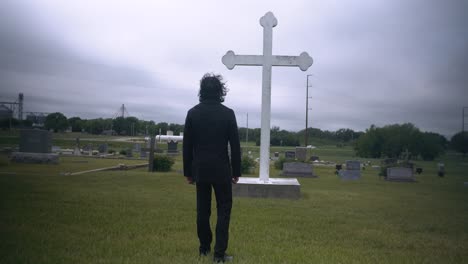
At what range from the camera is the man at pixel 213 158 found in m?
3.99

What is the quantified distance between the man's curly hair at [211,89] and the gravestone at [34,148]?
17.6 m

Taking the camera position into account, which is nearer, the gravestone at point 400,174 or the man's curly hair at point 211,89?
the man's curly hair at point 211,89

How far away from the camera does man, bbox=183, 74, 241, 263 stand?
3988mm

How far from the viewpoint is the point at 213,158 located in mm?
3988

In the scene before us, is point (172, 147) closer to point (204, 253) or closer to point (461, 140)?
point (461, 140)

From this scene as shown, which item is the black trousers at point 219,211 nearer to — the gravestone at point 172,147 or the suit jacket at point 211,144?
the suit jacket at point 211,144

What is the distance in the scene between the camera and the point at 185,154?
13.8 ft

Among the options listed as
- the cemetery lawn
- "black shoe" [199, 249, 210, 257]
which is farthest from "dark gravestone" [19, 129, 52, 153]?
"black shoe" [199, 249, 210, 257]

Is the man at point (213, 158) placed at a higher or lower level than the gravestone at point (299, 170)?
higher

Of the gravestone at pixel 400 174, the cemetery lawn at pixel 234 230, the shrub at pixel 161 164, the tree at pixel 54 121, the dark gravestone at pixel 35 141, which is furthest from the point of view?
the tree at pixel 54 121

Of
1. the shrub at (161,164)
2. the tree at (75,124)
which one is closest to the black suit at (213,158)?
the shrub at (161,164)

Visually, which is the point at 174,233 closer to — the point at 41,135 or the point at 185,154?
the point at 185,154

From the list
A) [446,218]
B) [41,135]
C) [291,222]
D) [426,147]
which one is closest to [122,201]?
Result: [291,222]

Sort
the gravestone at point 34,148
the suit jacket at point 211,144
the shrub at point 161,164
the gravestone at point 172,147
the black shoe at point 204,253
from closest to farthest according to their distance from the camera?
the suit jacket at point 211,144 → the black shoe at point 204,253 → the shrub at point 161,164 → the gravestone at point 34,148 → the gravestone at point 172,147
